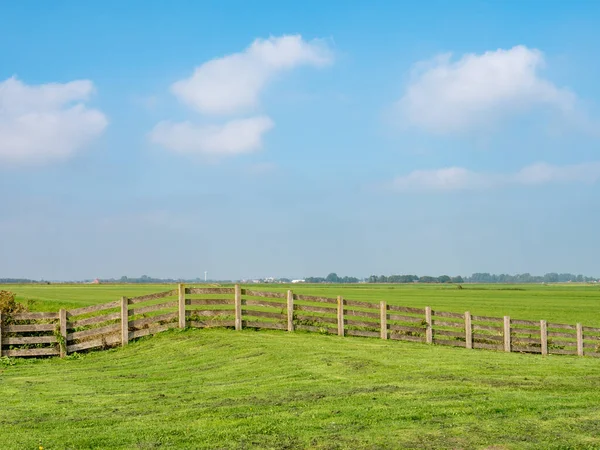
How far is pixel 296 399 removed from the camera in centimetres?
1114

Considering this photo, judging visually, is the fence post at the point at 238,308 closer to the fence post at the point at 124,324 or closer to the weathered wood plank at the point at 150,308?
the weathered wood plank at the point at 150,308

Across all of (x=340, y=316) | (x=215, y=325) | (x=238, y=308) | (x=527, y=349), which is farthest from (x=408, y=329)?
(x=215, y=325)

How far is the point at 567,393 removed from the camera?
1195cm

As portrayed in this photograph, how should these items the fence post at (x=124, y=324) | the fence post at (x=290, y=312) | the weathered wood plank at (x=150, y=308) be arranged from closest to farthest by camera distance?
the fence post at (x=124, y=324), the weathered wood plank at (x=150, y=308), the fence post at (x=290, y=312)

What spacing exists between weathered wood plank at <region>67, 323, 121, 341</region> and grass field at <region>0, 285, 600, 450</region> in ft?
3.52

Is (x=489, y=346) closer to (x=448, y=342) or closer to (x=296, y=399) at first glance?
(x=448, y=342)

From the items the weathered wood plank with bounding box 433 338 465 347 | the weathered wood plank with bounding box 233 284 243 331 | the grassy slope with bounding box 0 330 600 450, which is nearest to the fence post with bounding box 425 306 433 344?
the weathered wood plank with bounding box 433 338 465 347

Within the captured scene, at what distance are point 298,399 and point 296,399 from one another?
35 millimetres

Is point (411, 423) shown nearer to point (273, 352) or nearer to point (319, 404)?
point (319, 404)

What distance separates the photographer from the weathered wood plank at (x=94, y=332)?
64.0 feet

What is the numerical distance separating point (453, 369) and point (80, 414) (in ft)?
25.5

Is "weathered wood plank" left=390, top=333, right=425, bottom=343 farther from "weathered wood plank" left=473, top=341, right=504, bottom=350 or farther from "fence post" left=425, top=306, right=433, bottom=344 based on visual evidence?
"weathered wood plank" left=473, top=341, right=504, bottom=350

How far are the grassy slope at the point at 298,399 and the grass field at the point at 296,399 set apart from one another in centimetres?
3

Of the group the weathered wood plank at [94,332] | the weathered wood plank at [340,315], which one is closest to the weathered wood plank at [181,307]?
the weathered wood plank at [94,332]
